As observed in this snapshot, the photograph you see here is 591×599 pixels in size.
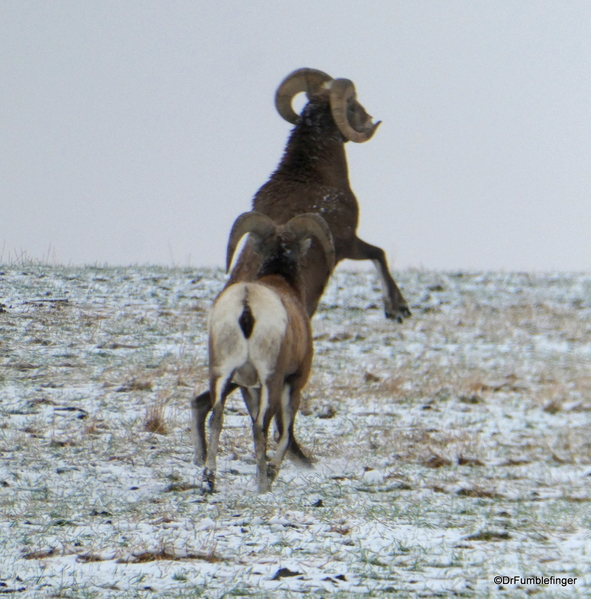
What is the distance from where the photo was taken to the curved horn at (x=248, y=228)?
22.0 feet

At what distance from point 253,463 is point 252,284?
1.44 m

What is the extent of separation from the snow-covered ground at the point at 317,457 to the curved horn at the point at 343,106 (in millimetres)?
2457

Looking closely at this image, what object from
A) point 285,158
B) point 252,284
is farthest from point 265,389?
point 285,158

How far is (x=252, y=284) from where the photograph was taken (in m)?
5.80

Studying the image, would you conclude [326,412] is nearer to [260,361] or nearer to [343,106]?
[260,361]

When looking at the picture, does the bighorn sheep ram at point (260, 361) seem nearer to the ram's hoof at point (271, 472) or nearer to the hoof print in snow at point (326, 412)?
the ram's hoof at point (271, 472)

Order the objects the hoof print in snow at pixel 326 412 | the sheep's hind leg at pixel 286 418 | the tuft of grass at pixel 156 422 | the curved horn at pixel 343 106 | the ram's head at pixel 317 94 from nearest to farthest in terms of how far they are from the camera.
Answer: the sheep's hind leg at pixel 286 418
the tuft of grass at pixel 156 422
the hoof print in snow at pixel 326 412
the curved horn at pixel 343 106
the ram's head at pixel 317 94

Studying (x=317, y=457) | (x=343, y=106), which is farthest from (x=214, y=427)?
(x=343, y=106)

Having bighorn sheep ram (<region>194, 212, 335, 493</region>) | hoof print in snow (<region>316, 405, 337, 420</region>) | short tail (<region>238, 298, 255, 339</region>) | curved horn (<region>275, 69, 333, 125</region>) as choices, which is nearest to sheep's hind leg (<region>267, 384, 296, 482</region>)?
bighorn sheep ram (<region>194, 212, 335, 493</region>)

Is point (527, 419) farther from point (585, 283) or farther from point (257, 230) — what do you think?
point (585, 283)

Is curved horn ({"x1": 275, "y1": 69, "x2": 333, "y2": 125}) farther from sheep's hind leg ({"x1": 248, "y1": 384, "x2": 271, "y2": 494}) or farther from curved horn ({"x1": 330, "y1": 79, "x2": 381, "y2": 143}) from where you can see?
sheep's hind leg ({"x1": 248, "y1": 384, "x2": 271, "y2": 494})

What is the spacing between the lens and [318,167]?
9.22m

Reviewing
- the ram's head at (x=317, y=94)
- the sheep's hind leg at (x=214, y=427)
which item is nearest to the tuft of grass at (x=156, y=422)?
the sheep's hind leg at (x=214, y=427)

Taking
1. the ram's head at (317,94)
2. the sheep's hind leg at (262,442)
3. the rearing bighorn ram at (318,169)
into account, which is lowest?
the sheep's hind leg at (262,442)
